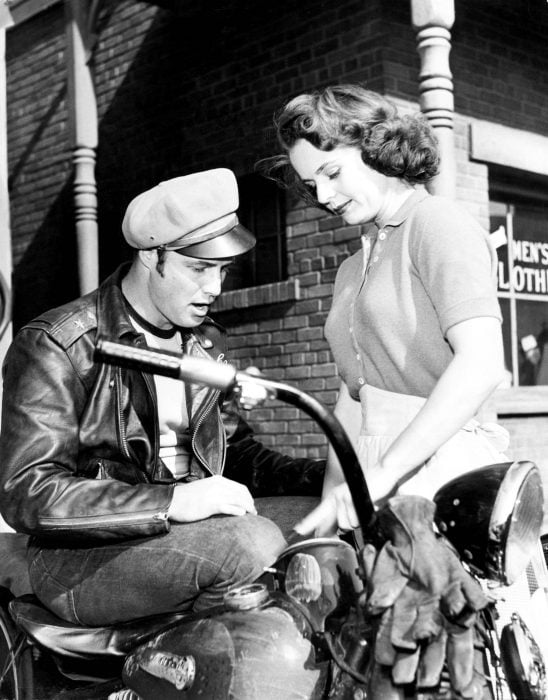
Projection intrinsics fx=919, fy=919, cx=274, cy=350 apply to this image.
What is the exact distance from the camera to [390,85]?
6.23 metres

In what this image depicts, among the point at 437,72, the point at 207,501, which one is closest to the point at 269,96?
the point at 437,72

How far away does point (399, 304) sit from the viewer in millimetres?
2076

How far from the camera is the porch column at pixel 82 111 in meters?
7.29

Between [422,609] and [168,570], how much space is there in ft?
2.31

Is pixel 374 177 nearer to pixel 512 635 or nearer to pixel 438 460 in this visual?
pixel 438 460

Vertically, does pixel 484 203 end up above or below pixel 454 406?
above

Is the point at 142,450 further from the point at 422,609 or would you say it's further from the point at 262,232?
the point at 262,232

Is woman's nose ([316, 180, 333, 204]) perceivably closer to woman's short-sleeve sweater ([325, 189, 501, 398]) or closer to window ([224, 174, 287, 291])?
woman's short-sleeve sweater ([325, 189, 501, 398])

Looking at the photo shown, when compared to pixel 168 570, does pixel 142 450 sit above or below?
above

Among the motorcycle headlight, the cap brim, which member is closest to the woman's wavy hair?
the cap brim

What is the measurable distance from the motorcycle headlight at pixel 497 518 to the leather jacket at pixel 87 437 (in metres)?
0.65

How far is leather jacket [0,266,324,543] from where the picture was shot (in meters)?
1.93

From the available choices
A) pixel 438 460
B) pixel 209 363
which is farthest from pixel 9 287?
pixel 209 363

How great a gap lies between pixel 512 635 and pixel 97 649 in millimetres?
871
